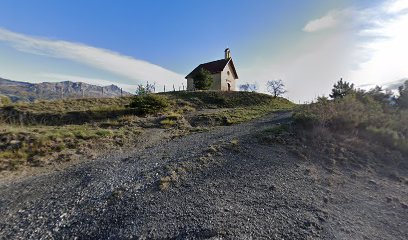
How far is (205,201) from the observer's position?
190 inches

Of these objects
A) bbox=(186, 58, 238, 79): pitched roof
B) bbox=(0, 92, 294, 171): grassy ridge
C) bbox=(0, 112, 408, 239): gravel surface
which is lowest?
bbox=(0, 112, 408, 239): gravel surface

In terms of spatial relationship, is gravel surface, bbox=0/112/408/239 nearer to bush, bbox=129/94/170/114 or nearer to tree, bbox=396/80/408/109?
bush, bbox=129/94/170/114

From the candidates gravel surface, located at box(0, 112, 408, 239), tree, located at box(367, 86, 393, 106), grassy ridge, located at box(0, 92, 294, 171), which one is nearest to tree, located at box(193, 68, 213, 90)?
grassy ridge, located at box(0, 92, 294, 171)

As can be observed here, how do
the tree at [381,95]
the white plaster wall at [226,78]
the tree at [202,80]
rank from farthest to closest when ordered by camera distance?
the white plaster wall at [226,78], the tree at [202,80], the tree at [381,95]

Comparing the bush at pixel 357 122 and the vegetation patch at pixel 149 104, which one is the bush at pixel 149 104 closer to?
the vegetation patch at pixel 149 104

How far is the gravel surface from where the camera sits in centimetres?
407

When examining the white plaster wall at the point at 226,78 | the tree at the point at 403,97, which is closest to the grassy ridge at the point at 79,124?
the white plaster wall at the point at 226,78

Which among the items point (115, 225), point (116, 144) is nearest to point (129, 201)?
point (115, 225)

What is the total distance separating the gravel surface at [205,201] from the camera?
4074 mm

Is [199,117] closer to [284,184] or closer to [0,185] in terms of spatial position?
[284,184]

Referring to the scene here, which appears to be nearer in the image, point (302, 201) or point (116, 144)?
point (302, 201)

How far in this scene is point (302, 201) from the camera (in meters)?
5.08

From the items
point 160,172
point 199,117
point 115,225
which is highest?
point 199,117

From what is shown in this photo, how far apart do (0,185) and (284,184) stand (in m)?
7.89
